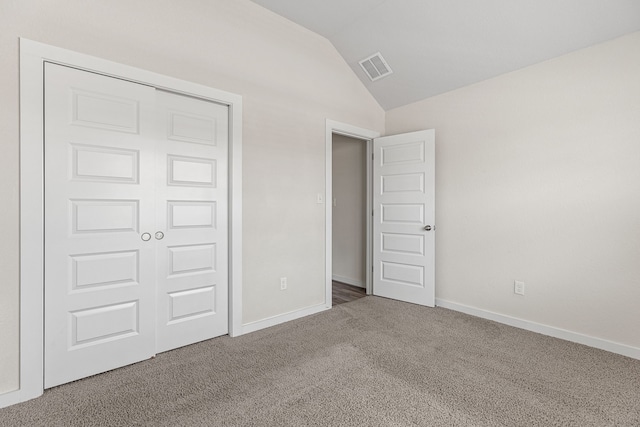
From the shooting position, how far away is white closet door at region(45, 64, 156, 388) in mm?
1988

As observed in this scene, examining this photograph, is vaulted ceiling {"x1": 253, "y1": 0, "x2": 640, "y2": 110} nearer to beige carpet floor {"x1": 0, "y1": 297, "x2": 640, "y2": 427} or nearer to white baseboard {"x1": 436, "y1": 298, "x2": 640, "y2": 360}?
white baseboard {"x1": 436, "y1": 298, "x2": 640, "y2": 360}

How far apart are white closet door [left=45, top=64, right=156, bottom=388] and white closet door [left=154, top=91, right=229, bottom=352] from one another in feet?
0.35

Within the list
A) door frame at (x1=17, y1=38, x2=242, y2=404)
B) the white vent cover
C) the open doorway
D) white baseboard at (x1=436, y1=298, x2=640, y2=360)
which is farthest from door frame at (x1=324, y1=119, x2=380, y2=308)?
door frame at (x1=17, y1=38, x2=242, y2=404)

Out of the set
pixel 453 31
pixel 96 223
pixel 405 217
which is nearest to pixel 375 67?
pixel 453 31

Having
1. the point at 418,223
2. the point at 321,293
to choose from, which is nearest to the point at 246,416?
the point at 321,293

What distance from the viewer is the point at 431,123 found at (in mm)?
3721

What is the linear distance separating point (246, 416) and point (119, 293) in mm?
1294

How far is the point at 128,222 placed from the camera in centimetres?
227

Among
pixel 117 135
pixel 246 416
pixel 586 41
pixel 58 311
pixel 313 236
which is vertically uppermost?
pixel 586 41

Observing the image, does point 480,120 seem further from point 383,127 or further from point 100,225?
point 100,225

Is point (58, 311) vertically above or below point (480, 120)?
below

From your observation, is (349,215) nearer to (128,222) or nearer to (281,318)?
(281,318)

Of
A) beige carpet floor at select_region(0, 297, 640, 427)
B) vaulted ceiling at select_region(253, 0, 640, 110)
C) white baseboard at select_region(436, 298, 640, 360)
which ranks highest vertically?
vaulted ceiling at select_region(253, 0, 640, 110)

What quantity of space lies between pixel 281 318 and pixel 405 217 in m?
1.88
